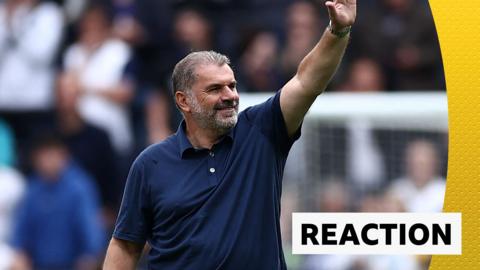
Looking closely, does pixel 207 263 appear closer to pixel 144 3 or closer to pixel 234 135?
pixel 234 135

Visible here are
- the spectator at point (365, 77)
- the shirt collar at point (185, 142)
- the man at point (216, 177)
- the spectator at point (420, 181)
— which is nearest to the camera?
the man at point (216, 177)

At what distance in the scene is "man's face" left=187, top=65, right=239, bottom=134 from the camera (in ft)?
14.1

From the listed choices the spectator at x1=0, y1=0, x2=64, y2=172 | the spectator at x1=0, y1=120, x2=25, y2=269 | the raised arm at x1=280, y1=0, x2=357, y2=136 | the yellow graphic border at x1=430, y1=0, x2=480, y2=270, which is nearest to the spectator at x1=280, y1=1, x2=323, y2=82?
the spectator at x1=0, y1=0, x2=64, y2=172

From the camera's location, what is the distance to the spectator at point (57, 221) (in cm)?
Answer: 901

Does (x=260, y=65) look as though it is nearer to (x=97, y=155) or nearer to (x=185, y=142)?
(x=97, y=155)

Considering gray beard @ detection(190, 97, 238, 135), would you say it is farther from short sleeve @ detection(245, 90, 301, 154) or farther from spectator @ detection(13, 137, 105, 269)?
spectator @ detection(13, 137, 105, 269)

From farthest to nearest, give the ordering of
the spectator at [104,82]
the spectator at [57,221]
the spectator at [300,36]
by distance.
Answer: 1. the spectator at [104,82]
2. the spectator at [300,36]
3. the spectator at [57,221]

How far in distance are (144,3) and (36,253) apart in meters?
2.57

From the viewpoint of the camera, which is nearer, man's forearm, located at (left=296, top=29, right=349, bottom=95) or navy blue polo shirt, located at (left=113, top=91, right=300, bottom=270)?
man's forearm, located at (left=296, top=29, right=349, bottom=95)

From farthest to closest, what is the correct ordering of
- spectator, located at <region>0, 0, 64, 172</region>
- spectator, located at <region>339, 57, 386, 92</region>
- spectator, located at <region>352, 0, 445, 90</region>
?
spectator, located at <region>0, 0, 64, 172</region> → spectator, located at <region>352, 0, 445, 90</region> → spectator, located at <region>339, 57, 386, 92</region>

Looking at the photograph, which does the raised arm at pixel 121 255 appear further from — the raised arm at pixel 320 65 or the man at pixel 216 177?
the raised arm at pixel 320 65

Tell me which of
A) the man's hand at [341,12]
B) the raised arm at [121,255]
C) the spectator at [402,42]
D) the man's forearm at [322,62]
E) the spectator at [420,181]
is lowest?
the spectator at [420,181]

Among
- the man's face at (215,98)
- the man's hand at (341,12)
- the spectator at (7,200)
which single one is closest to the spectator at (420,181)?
the spectator at (7,200)

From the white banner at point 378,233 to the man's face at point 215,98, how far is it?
448 millimetres
